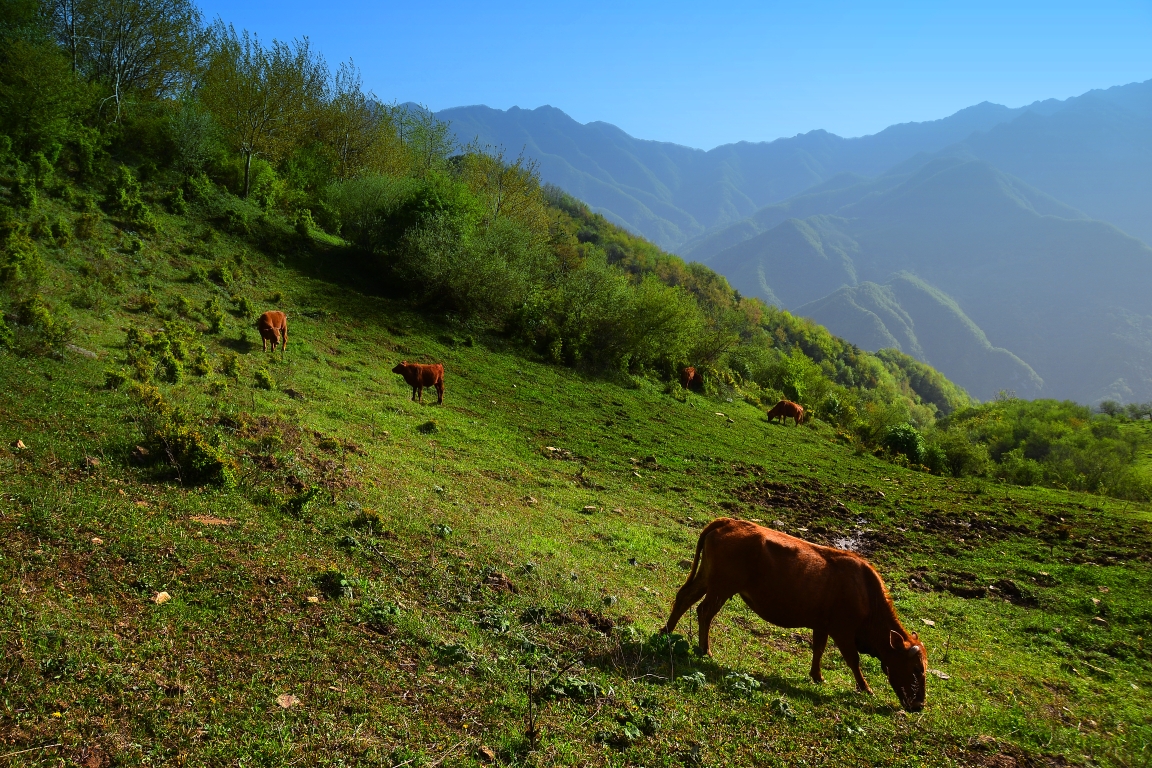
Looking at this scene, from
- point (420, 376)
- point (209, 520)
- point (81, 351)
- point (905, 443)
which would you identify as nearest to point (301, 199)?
point (420, 376)

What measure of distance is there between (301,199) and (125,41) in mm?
12762

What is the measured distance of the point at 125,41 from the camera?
3509 centimetres

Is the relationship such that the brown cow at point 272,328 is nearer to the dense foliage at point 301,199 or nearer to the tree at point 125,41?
the dense foliage at point 301,199

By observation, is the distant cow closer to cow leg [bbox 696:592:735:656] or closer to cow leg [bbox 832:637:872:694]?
cow leg [bbox 832:637:872:694]

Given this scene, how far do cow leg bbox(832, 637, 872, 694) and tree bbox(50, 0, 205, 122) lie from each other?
42.2 meters

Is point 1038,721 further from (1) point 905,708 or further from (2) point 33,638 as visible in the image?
(2) point 33,638

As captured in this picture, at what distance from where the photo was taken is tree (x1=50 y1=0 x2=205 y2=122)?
3341 centimetres

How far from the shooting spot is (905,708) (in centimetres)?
724

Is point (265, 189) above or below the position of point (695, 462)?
above

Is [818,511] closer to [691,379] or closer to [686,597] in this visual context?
[686,597]

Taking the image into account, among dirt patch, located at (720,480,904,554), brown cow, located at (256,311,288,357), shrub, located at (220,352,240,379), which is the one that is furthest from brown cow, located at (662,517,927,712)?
brown cow, located at (256,311,288,357)

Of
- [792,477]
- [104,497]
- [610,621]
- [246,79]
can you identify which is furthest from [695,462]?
[246,79]

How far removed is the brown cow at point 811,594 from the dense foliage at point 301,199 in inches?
785

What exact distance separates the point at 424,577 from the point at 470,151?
55.0m
